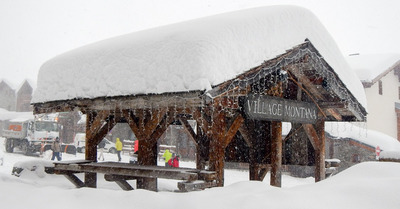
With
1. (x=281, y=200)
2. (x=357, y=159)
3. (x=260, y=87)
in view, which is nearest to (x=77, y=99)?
(x=260, y=87)

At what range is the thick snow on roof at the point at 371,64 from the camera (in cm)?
2694

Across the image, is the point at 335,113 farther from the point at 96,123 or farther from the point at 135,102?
the point at 96,123

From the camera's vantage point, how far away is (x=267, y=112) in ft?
24.9

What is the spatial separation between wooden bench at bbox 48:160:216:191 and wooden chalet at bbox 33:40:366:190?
22mm

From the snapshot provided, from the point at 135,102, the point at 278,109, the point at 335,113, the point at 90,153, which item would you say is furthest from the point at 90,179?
the point at 335,113

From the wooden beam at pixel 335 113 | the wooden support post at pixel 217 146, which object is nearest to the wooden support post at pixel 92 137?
the wooden support post at pixel 217 146

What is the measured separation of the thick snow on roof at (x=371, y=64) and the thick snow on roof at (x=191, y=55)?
19415 mm

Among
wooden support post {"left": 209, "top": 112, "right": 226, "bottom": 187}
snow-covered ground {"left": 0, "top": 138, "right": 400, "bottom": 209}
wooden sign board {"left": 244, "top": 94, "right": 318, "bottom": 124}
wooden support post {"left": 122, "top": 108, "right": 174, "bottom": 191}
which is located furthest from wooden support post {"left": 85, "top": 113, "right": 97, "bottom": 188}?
wooden sign board {"left": 244, "top": 94, "right": 318, "bottom": 124}

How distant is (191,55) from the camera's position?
616 cm

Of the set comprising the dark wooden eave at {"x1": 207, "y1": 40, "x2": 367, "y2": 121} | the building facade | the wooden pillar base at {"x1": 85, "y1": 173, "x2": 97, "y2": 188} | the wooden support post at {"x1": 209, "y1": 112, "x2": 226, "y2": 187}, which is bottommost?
the wooden pillar base at {"x1": 85, "y1": 173, "x2": 97, "y2": 188}

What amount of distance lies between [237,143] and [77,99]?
457cm

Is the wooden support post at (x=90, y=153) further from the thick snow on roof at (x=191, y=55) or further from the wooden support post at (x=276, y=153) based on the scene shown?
the wooden support post at (x=276, y=153)

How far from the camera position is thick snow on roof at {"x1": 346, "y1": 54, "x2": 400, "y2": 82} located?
26.9 m

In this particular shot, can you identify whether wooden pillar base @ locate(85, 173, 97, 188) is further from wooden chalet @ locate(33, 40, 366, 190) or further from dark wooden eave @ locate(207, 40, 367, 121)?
dark wooden eave @ locate(207, 40, 367, 121)
